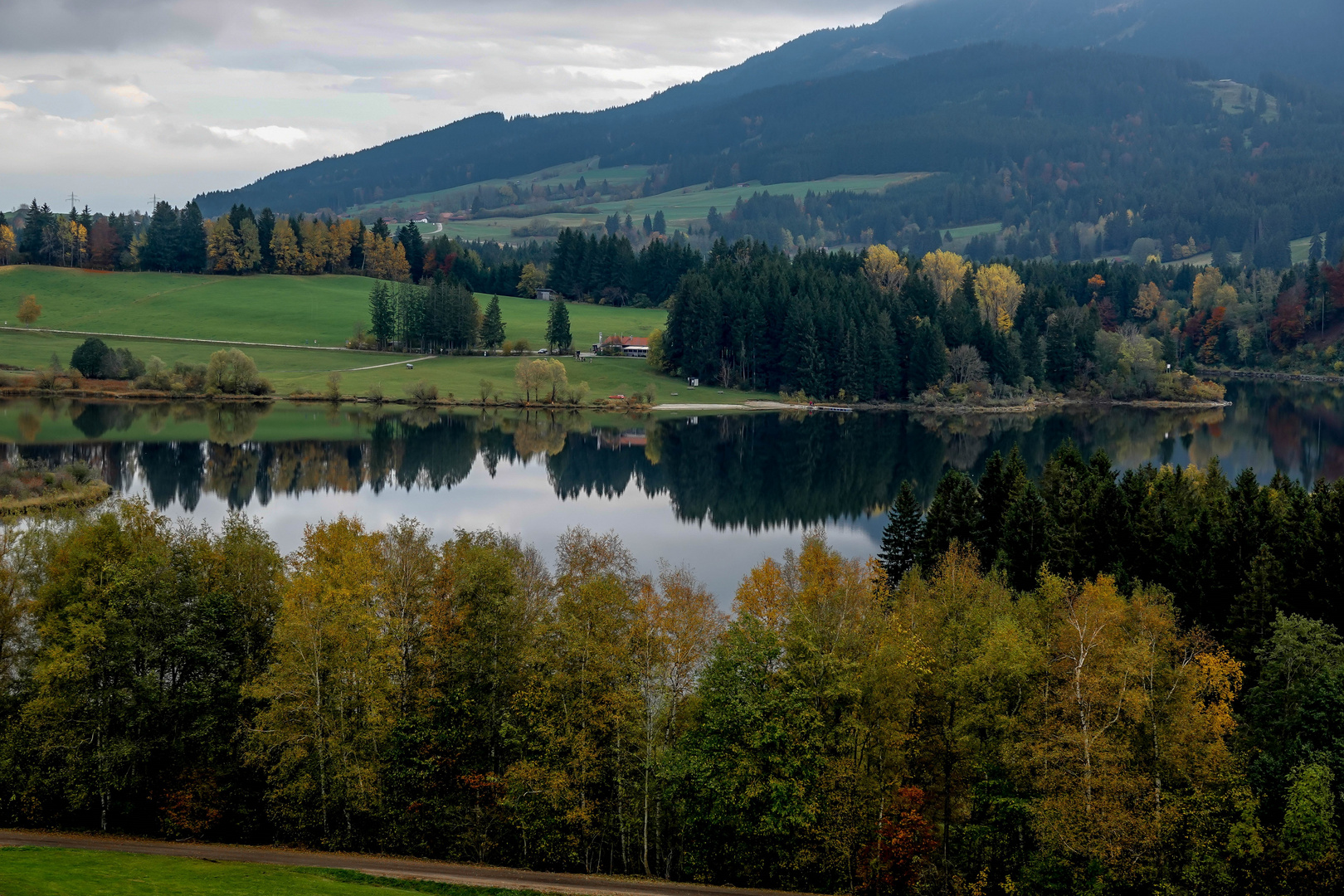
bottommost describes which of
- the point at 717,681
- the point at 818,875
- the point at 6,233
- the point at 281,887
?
the point at 818,875

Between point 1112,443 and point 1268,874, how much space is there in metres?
93.8

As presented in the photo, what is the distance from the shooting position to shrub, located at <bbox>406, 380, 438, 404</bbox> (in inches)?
5423

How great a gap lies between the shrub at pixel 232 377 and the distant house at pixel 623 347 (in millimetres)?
50338

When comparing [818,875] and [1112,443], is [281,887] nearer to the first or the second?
[818,875]

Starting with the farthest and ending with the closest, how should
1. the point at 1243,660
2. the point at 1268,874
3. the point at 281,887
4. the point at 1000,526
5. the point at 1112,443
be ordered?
the point at 1112,443, the point at 1000,526, the point at 1243,660, the point at 1268,874, the point at 281,887

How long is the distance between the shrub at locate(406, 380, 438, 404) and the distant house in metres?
36.4

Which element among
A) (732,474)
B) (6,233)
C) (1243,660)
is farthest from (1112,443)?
(6,233)

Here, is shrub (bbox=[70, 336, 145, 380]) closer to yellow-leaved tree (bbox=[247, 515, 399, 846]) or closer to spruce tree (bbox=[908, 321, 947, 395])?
spruce tree (bbox=[908, 321, 947, 395])

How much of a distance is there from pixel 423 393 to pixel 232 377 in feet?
68.3

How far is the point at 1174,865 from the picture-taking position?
31.1 meters

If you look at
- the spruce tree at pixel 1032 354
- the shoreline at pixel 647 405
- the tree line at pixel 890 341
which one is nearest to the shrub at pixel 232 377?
the shoreline at pixel 647 405

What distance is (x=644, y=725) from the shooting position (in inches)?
1304

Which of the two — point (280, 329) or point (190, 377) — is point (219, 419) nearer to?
point (190, 377)

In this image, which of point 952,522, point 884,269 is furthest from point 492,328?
point 952,522
